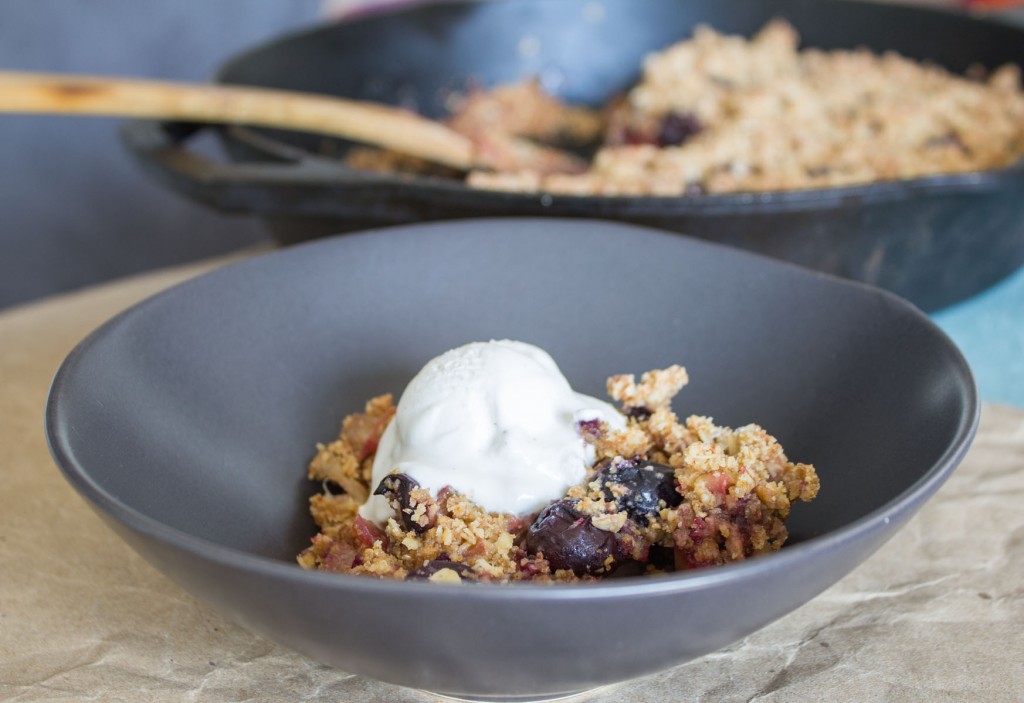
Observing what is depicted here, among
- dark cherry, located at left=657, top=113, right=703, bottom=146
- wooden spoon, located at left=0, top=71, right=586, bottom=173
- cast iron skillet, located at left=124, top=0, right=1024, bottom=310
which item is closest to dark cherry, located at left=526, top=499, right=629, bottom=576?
cast iron skillet, located at left=124, top=0, right=1024, bottom=310

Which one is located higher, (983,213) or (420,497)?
(983,213)

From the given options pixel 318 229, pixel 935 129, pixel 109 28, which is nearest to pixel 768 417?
pixel 318 229

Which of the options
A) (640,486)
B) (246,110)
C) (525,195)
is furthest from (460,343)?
(246,110)

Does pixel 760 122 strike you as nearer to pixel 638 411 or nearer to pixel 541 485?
pixel 638 411

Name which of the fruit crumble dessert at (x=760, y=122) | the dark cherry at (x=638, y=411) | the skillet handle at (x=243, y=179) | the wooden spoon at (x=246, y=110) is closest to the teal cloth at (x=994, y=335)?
the fruit crumble dessert at (x=760, y=122)

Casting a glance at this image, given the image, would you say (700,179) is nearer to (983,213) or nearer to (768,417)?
(983,213)

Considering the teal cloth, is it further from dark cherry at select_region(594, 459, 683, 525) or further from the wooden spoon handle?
the wooden spoon handle
